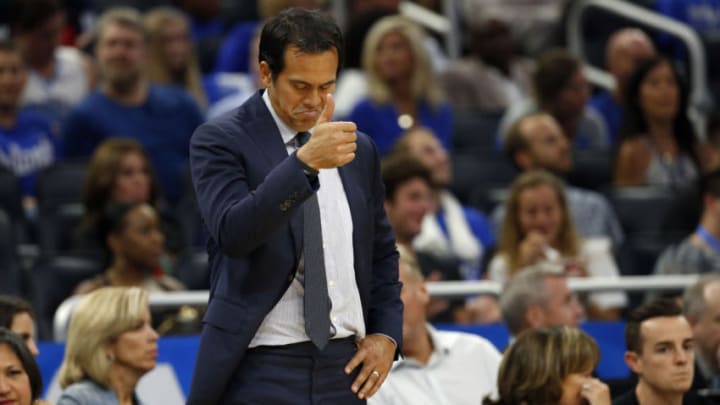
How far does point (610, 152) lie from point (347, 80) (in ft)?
5.12

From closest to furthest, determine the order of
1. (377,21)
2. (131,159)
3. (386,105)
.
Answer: (131,159), (386,105), (377,21)

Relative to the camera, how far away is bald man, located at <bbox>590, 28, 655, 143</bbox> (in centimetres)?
972

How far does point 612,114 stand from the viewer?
9.90 m

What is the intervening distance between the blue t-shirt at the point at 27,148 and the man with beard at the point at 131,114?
0.53ft

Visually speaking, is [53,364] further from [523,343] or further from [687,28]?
[687,28]

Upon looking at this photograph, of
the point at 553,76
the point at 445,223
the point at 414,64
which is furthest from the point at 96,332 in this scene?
the point at 553,76

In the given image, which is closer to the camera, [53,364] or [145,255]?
[53,364]

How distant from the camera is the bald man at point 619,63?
9719mm

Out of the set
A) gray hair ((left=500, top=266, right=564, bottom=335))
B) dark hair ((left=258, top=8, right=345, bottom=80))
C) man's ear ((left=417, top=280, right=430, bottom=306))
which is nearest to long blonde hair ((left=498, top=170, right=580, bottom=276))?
gray hair ((left=500, top=266, right=564, bottom=335))

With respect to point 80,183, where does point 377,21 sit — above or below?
above

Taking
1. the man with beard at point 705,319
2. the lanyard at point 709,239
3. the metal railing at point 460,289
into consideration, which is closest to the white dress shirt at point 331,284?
the metal railing at point 460,289

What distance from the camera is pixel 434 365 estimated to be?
18.3ft

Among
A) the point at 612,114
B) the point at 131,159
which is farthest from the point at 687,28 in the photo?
the point at 131,159

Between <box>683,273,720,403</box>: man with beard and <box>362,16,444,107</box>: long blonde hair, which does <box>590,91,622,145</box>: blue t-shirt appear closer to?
<box>362,16,444,107</box>: long blonde hair
